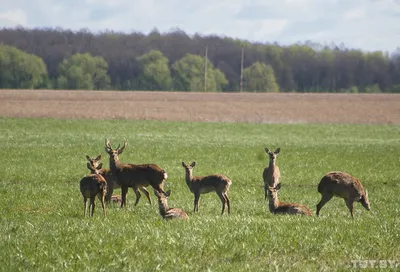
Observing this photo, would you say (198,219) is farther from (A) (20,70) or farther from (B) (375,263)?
(A) (20,70)

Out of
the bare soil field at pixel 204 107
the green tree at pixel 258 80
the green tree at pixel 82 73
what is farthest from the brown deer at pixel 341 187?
the green tree at pixel 258 80

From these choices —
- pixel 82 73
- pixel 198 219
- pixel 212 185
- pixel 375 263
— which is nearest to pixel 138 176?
pixel 212 185

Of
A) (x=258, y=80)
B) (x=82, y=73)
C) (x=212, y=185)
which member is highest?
(x=212, y=185)

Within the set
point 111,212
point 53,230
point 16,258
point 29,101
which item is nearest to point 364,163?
point 111,212

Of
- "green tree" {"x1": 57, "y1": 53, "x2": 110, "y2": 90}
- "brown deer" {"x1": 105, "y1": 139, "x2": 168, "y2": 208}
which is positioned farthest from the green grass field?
"green tree" {"x1": 57, "y1": 53, "x2": 110, "y2": 90}

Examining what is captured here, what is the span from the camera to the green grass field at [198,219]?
1129cm

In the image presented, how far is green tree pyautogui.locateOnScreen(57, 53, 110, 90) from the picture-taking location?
9184cm

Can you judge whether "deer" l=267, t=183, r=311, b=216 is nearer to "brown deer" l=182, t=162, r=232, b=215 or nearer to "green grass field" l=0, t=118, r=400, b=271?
"green grass field" l=0, t=118, r=400, b=271

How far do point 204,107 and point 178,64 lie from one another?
3225 centimetres

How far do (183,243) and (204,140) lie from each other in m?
29.4

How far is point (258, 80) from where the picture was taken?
100 metres

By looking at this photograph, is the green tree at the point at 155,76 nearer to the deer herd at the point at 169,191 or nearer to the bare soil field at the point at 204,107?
the bare soil field at the point at 204,107

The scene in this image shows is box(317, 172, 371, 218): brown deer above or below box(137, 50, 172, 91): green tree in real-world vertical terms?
above

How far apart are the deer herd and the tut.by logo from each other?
4.54 meters
